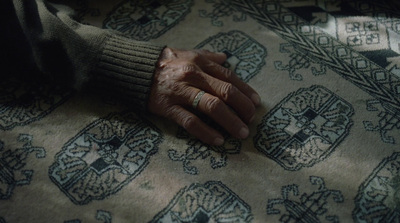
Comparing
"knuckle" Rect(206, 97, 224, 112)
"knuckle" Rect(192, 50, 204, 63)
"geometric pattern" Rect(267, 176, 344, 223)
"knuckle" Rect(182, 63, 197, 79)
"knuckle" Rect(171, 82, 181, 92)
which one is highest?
"knuckle" Rect(192, 50, 204, 63)

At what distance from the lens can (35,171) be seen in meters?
1.05

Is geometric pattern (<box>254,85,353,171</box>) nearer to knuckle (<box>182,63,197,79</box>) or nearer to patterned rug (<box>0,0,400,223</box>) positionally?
patterned rug (<box>0,0,400,223</box>)

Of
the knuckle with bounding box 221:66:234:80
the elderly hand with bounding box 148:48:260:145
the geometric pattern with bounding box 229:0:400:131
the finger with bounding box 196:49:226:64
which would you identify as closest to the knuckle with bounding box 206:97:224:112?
the elderly hand with bounding box 148:48:260:145

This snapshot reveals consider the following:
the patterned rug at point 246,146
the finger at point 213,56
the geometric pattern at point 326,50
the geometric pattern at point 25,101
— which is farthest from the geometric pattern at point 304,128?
the geometric pattern at point 25,101

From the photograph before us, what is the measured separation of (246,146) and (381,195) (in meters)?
0.36

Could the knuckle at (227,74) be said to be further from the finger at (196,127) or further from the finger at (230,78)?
the finger at (196,127)

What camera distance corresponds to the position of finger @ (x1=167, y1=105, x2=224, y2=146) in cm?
107

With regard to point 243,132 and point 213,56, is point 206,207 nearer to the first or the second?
point 243,132

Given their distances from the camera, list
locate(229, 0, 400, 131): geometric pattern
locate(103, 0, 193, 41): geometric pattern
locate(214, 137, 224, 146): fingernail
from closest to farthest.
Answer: locate(214, 137, 224, 146): fingernail < locate(229, 0, 400, 131): geometric pattern < locate(103, 0, 193, 41): geometric pattern

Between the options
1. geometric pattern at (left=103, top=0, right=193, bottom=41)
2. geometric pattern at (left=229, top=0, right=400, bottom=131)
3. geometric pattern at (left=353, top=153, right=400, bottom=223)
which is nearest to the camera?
geometric pattern at (left=353, top=153, right=400, bottom=223)

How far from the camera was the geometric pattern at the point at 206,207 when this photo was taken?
978mm

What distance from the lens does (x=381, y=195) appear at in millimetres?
1004

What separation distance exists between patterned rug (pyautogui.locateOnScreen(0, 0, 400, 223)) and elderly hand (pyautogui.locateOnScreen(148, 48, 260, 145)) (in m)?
0.05

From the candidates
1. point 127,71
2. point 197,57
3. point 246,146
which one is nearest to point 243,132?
point 246,146
